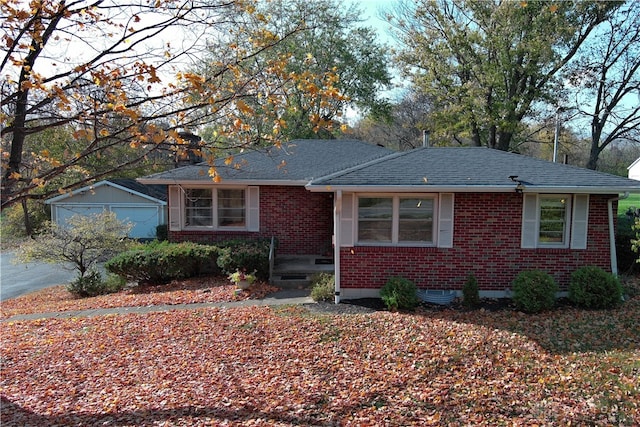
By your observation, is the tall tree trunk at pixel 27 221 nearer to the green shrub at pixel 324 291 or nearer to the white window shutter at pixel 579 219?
the green shrub at pixel 324 291

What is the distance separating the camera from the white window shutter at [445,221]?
9305 mm

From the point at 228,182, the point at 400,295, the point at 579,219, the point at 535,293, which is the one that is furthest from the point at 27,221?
the point at 579,219

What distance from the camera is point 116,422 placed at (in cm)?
465

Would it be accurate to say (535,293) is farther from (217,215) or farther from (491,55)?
(491,55)

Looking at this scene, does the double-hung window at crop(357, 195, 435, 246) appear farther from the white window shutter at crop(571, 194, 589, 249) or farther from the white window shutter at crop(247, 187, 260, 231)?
the white window shutter at crop(247, 187, 260, 231)

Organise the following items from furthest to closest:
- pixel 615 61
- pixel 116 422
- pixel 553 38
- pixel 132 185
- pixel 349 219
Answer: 1. pixel 132 185
2. pixel 615 61
3. pixel 553 38
4. pixel 349 219
5. pixel 116 422

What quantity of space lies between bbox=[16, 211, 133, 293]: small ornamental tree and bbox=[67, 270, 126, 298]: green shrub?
44 millimetres

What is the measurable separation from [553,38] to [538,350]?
18468mm

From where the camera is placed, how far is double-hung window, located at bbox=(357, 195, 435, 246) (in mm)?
9492

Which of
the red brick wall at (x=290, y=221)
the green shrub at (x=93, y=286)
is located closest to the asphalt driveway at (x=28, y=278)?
the green shrub at (x=93, y=286)

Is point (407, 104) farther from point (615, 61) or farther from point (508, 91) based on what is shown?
point (615, 61)

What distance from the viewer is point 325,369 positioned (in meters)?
5.83

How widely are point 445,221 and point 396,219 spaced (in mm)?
1097

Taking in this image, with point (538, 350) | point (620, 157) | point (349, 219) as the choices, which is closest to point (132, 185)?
point (349, 219)
